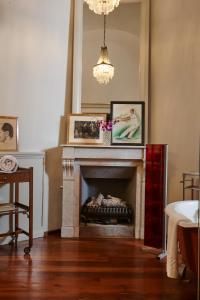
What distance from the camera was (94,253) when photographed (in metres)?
3.74

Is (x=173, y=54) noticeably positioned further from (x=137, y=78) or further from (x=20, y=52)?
(x=20, y=52)

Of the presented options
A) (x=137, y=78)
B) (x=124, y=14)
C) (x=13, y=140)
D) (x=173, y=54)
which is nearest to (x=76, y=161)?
(x=13, y=140)

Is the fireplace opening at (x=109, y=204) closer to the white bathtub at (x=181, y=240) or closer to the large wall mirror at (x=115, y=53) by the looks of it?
the large wall mirror at (x=115, y=53)

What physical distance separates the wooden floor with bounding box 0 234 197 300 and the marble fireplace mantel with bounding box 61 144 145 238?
322mm

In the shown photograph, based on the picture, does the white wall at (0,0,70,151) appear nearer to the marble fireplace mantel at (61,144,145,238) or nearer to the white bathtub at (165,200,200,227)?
the marble fireplace mantel at (61,144,145,238)

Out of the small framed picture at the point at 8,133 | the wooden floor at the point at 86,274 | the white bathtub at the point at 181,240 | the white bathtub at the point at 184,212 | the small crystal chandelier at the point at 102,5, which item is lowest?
the wooden floor at the point at 86,274

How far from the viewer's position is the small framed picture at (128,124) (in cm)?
442

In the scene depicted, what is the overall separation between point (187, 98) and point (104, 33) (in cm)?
173

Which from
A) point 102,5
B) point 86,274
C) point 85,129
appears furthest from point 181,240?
point 102,5

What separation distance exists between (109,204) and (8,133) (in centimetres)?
165

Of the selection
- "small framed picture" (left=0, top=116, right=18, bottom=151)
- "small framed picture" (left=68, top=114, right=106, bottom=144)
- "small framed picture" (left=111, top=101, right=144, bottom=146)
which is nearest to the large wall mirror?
"small framed picture" (left=68, top=114, right=106, bottom=144)

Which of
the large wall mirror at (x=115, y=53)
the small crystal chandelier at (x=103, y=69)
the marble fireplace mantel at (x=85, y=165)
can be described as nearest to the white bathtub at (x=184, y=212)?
the marble fireplace mantel at (x=85, y=165)

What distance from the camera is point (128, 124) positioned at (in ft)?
14.5

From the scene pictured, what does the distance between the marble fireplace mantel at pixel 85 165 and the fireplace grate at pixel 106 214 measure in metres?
0.20
